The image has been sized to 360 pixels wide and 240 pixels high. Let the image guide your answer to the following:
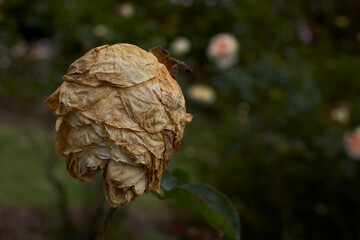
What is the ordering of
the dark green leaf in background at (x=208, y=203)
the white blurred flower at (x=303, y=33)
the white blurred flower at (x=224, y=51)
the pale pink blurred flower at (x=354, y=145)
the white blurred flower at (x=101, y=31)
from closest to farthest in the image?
the dark green leaf in background at (x=208, y=203)
the pale pink blurred flower at (x=354, y=145)
the white blurred flower at (x=101, y=31)
the white blurred flower at (x=224, y=51)
the white blurred flower at (x=303, y=33)

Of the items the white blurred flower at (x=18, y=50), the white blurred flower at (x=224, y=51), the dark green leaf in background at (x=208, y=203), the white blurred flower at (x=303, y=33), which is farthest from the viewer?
the white blurred flower at (x=303, y=33)

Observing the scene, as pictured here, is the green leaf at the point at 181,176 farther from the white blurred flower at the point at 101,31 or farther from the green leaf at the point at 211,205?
the white blurred flower at the point at 101,31

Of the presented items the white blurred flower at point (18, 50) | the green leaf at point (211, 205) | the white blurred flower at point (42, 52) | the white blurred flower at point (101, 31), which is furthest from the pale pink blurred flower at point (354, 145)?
the white blurred flower at point (18, 50)

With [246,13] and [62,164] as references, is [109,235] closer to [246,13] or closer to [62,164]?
[62,164]

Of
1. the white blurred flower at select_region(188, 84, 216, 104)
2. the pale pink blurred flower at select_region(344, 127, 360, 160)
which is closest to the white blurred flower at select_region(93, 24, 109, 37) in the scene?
the white blurred flower at select_region(188, 84, 216, 104)

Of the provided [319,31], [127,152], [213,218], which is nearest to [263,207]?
[213,218]

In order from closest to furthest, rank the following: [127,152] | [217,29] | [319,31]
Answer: [127,152]
[217,29]
[319,31]

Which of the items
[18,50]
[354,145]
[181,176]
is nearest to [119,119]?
[181,176]
